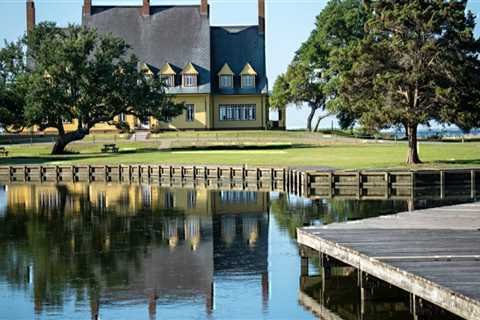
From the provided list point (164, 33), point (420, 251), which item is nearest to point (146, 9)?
point (164, 33)

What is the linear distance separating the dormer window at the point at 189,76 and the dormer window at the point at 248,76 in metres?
4.83

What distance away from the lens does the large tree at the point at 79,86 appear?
69.9m

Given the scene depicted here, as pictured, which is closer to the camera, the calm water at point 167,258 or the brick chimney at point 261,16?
the calm water at point 167,258

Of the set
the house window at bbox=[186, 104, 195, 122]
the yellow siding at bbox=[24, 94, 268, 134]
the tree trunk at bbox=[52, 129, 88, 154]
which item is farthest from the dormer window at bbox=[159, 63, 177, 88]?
the tree trunk at bbox=[52, 129, 88, 154]

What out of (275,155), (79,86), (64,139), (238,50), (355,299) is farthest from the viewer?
(238,50)

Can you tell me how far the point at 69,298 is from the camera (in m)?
19.6

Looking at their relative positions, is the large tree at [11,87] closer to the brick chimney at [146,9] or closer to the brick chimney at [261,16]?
the brick chimney at [146,9]

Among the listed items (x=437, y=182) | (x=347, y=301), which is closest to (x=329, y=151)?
(x=437, y=182)

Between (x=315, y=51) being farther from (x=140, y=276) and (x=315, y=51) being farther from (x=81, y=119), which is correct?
(x=140, y=276)

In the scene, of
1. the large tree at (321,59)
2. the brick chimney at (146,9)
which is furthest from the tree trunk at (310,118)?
the brick chimney at (146,9)

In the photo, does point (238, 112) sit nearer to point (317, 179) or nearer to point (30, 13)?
point (30, 13)

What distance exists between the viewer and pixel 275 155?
2500 inches

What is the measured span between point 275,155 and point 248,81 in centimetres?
2868

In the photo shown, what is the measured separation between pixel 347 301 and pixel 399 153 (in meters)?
43.4
